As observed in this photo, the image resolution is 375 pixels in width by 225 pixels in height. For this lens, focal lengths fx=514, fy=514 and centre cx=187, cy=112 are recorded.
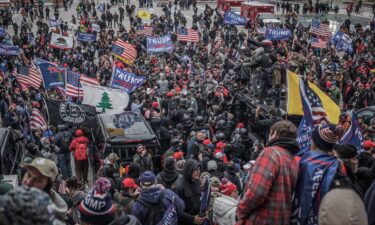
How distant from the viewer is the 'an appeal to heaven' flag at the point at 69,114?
1262 cm

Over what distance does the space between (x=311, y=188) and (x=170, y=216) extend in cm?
193

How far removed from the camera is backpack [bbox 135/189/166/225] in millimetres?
5574

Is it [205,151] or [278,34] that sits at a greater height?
[278,34]

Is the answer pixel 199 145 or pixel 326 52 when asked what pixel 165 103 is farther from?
pixel 326 52

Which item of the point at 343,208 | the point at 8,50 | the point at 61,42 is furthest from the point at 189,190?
the point at 61,42

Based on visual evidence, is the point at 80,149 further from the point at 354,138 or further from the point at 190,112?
the point at 354,138

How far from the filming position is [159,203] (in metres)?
5.64

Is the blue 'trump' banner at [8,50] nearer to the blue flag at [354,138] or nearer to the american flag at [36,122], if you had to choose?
the american flag at [36,122]

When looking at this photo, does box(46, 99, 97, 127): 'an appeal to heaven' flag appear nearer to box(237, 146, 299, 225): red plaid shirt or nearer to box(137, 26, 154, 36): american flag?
box(237, 146, 299, 225): red plaid shirt

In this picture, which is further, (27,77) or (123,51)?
(123,51)

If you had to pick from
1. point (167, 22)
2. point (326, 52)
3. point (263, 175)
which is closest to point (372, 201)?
point (263, 175)

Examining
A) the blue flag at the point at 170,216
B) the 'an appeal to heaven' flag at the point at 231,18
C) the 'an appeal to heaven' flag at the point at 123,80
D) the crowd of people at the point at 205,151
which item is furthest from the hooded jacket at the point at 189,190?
the 'an appeal to heaven' flag at the point at 231,18

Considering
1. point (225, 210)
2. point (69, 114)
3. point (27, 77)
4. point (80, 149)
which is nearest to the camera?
point (225, 210)

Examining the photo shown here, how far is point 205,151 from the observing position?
9.77m
